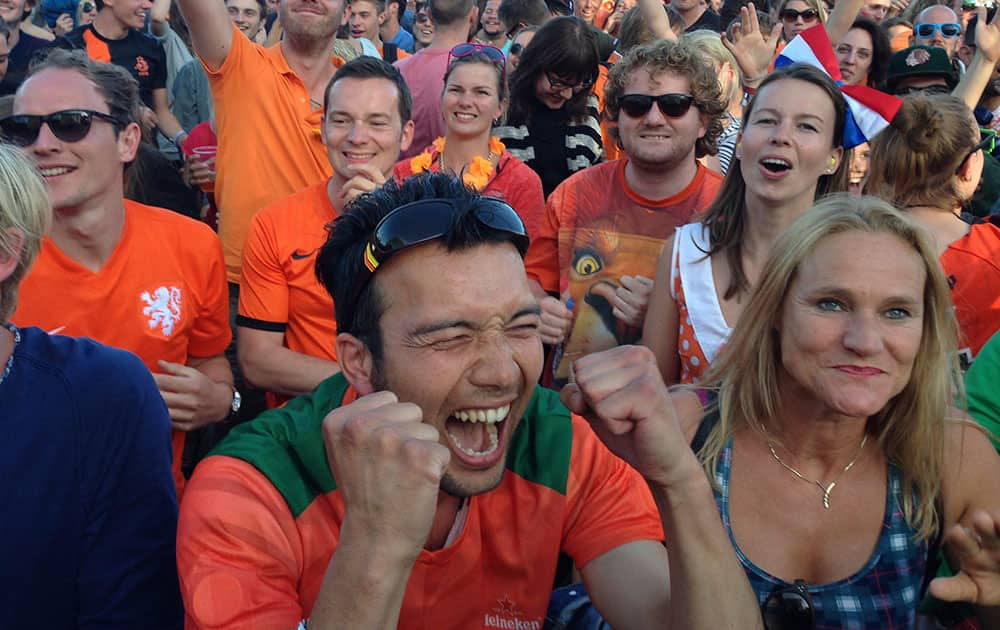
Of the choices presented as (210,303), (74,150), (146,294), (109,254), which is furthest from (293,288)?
(74,150)

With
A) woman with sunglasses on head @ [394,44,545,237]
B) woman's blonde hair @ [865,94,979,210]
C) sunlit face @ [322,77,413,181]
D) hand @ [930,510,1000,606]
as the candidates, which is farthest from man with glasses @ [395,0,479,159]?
hand @ [930,510,1000,606]

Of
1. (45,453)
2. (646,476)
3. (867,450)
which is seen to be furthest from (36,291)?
(867,450)

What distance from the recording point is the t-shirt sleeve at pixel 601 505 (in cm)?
225

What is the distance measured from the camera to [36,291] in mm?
3225

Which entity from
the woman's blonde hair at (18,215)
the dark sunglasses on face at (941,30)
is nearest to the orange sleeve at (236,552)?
the woman's blonde hair at (18,215)

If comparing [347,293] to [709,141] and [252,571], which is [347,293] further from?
[709,141]

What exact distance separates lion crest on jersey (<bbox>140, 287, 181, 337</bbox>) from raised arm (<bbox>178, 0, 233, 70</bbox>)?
63.2 inches

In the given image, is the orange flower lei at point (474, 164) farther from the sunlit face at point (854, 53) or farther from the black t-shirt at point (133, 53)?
the black t-shirt at point (133, 53)

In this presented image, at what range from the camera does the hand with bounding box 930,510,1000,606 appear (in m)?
2.17

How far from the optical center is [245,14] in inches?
292

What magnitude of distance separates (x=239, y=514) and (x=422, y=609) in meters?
0.47

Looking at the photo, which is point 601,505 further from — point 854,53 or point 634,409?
point 854,53

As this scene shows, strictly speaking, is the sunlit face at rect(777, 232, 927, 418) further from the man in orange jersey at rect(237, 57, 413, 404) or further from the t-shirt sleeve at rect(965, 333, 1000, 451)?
the man in orange jersey at rect(237, 57, 413, 404)

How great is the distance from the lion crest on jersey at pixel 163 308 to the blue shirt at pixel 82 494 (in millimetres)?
1005
